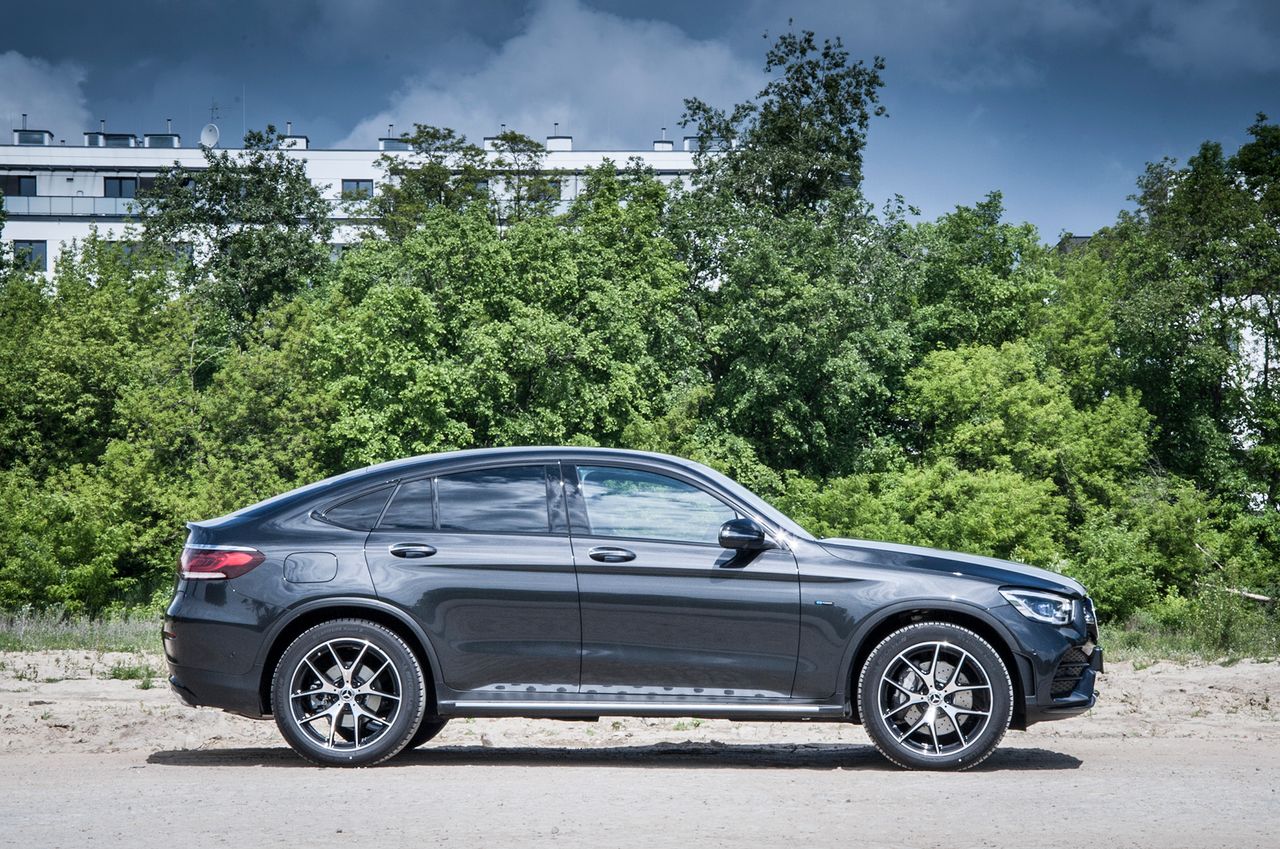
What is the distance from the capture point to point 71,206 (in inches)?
3091

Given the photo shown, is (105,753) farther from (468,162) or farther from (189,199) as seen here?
(468,162)

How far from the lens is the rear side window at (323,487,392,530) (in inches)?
307

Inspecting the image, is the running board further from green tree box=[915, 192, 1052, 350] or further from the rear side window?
green tree box=[915, 192, 1052, 350]

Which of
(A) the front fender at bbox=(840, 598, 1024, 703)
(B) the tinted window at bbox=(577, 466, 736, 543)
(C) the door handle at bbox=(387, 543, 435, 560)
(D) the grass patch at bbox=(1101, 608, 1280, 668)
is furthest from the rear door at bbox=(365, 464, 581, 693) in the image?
(D) the grass patch at bbox=(1101, 608, 1280, 668)

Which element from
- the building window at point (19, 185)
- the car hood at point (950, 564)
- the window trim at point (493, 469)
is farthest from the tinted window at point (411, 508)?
the building window at point (19, 185)

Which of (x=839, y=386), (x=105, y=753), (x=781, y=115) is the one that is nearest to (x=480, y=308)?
(x=839, y=386)

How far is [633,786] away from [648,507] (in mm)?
1552

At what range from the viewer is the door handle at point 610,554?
7.58m

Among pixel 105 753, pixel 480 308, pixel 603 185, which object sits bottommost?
pixel 105 753

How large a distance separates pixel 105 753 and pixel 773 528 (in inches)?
170

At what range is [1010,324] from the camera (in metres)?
47.5

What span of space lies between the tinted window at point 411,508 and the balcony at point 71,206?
75.6 m

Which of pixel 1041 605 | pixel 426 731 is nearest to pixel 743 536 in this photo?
pixel 1041 605

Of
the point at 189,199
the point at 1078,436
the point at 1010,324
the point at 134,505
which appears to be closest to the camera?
the point at 134,505
